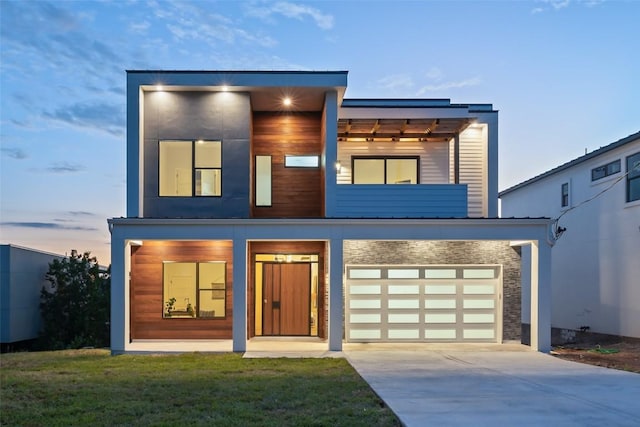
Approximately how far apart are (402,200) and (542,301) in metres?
4.40

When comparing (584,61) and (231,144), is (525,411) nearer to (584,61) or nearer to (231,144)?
(231,144)

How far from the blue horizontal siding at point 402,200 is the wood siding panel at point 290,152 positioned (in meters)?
1.56

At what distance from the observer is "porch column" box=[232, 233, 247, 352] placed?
44.5 feet

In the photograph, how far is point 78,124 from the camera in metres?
23.3

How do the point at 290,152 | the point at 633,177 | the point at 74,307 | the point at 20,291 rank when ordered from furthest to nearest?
the point at 74,307, the point at 20,291, the point at 633,177, the point at 290,152

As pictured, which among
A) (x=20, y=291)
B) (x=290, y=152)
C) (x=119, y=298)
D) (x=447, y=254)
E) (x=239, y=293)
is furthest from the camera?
(x=20, y=291)

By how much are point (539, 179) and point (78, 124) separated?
1964cm

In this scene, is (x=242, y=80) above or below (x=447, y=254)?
above

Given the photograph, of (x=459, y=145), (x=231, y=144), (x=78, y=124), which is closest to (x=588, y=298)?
(x=459, y=145)

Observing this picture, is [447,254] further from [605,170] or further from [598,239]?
[605,170]

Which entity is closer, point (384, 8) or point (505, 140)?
point (384, 8)

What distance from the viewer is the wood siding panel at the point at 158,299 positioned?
1558cm

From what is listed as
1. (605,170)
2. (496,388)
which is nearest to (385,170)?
(605,170)

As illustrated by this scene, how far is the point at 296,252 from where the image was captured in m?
16.0
